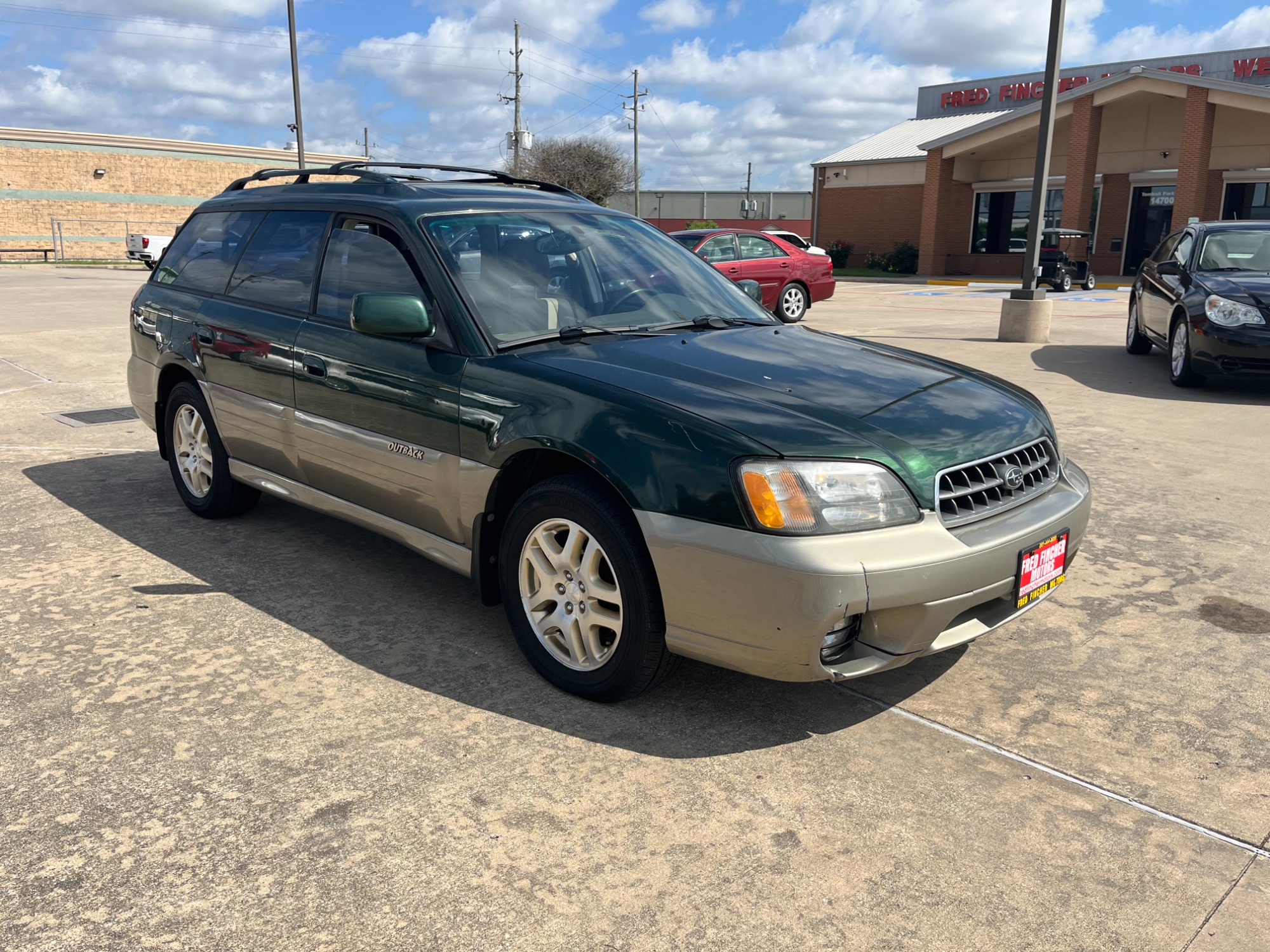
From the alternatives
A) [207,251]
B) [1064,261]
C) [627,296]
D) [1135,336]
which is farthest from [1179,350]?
[1064,261]

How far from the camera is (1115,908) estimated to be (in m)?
2.42

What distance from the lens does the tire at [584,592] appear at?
3.13m

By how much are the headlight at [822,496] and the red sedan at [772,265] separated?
13669mm

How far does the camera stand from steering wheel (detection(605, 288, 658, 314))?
4129 millimetres

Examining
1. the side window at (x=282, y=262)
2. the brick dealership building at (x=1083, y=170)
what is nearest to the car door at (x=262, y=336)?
the side window at (x=282, y=262)

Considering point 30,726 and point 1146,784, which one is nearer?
point 1146,784

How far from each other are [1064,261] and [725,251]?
48.7 ft

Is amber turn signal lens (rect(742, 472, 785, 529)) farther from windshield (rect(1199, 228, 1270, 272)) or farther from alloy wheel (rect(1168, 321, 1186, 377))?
windshield (rect(1199, 228, 1270, 272))

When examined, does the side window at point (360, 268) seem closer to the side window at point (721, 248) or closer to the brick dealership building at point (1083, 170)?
the side window at point (721, 248)

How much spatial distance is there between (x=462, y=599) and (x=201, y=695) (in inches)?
47.1

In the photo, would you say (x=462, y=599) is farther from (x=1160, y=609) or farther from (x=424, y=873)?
(x=1160, y=609)

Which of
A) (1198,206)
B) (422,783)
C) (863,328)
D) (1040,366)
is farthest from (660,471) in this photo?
(1198,206)

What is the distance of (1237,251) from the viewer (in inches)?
390

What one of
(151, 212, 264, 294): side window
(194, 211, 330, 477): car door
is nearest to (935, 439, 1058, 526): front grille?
(194, 211, 330, 477): car door
